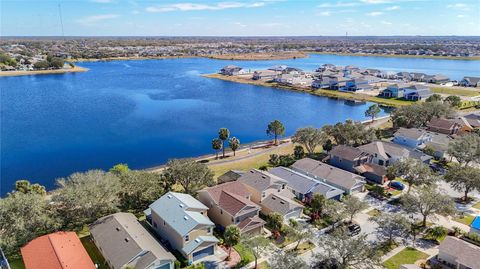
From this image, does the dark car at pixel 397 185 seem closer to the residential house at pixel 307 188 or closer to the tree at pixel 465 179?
the tree at pixel 465 179

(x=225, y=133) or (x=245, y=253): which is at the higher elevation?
(x=225, y=133)

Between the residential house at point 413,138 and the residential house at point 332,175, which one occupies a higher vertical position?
the residential house at point 413,138

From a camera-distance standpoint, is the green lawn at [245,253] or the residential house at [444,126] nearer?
the green lawn at [245,253]

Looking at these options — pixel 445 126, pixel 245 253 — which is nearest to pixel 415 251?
pixel 245 253

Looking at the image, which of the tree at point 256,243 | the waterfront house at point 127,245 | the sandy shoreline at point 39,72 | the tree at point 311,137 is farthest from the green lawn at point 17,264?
the sandy shoreline at point 39,72

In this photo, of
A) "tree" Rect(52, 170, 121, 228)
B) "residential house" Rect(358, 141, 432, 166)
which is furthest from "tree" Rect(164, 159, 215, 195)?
"residential house" Rect(358, 141, 432, 166)

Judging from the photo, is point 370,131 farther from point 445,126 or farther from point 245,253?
point 245,253

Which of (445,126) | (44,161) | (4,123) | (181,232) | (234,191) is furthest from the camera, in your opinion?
(4,123)

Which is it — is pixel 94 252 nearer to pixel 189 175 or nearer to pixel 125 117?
pixel 189 175
